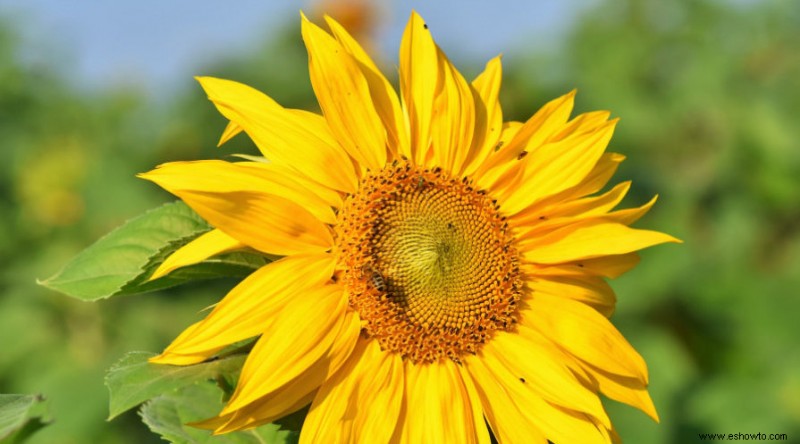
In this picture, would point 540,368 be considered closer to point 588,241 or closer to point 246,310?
point 588,241

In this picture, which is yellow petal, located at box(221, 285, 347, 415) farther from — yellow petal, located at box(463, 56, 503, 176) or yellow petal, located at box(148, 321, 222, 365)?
yellow petal, located at box(463, 56, 503, 176)

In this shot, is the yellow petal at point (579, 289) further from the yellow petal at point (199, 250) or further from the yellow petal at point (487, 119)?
the yellow petal at point (199, 250)

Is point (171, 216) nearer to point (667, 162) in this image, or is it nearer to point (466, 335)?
point (466, 335)

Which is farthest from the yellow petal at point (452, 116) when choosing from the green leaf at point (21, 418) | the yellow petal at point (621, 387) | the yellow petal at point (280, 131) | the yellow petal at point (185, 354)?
the green leaf at point (21, 418)

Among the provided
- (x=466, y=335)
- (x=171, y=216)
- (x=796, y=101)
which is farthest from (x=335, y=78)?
(x=796, y=101)

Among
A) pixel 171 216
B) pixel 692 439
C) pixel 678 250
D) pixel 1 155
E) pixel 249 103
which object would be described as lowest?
pixel 692 439

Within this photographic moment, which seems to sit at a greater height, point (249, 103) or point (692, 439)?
point (249, 103)

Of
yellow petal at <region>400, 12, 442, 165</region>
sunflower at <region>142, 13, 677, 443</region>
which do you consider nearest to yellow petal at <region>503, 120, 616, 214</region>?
sunflower at <region>142, 13, 677, 443</region>
